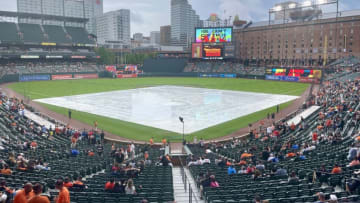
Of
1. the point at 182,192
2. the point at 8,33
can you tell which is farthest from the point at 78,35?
the point at 182,192

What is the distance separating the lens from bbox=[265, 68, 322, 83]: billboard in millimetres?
77938

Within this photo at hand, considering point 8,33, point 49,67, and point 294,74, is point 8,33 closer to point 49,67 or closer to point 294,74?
point 49,67

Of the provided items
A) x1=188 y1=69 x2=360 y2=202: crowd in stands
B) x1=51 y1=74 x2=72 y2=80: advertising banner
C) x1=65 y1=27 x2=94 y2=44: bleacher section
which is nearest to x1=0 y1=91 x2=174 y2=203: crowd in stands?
x1=188 y1=69 x2=360 y2=202: crowd in stands

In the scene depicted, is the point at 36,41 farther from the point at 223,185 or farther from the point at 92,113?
the point at 223,185

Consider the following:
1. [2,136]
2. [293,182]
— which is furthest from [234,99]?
[293,182]

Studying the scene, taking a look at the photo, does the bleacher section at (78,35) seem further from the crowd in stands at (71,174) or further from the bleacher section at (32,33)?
the crowd in stands at (71,174)

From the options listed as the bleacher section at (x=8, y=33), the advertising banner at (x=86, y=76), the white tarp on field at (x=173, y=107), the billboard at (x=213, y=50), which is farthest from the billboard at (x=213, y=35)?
the bleacher section at (x=8, y=33)

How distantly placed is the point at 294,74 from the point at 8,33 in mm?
92168

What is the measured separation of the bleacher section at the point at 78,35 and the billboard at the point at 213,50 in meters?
48.4

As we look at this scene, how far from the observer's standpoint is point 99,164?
1588 centimetres

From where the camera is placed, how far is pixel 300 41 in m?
99.0

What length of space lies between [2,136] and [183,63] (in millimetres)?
94676

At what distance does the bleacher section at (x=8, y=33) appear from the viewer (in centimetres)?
9582

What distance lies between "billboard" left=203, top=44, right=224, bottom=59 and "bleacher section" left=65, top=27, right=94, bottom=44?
159 ft
